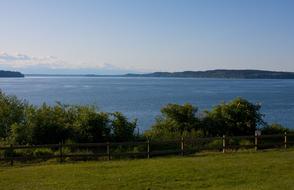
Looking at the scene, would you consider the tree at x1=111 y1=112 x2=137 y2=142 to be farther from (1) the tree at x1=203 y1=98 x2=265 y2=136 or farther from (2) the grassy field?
(2) the grassy field

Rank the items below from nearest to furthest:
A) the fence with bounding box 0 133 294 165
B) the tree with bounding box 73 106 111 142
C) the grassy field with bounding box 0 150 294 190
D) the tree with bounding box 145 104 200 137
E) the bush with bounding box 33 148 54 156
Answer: the grassy field with bounding box 0 150 294 190
the fence with bounding box 0 133 294 165
the bush with bounding box 33 148 54 156
the tree with bounding box 73 106 111 142
the tree with bounding box 145 104 200 137

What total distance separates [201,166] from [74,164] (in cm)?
532

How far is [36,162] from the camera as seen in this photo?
21562 mm

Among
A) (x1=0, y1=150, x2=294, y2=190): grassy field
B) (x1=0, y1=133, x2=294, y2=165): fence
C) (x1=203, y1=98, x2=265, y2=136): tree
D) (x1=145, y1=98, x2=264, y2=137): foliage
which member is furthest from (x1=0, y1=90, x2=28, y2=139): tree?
(x1=203, y1=98, x2=265, y2=136): tree

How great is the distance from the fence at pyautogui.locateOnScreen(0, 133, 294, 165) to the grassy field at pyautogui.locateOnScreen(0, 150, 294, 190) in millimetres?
1090

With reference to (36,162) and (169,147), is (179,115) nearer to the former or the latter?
(169,147)

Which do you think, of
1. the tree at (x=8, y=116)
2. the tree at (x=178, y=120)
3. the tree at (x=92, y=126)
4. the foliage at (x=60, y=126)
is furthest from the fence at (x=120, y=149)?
the tree at (x=8, y=116)

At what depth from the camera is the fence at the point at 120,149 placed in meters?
21.4

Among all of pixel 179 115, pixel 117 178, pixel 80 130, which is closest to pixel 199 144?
pixel 179 115

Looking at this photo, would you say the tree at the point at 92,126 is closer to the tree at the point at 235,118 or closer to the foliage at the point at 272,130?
the tree at the point at 235,118

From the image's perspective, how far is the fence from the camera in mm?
21438

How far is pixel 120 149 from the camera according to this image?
81.5 ft

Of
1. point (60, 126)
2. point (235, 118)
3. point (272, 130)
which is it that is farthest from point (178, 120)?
point (60, 126)

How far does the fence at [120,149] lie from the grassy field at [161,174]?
1.09 m
